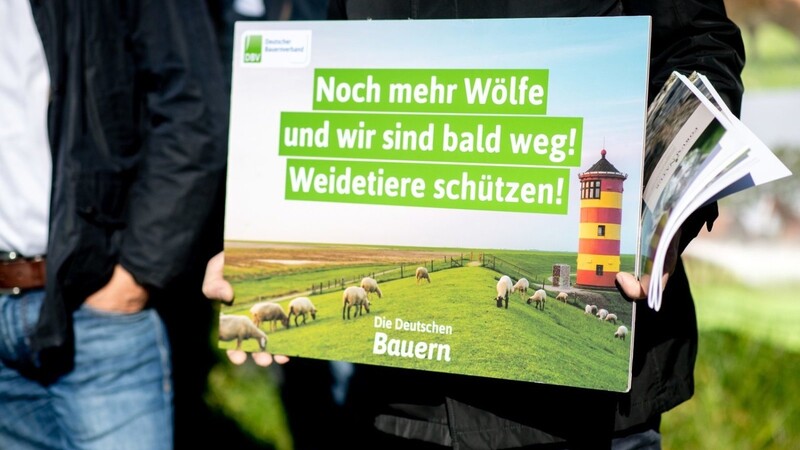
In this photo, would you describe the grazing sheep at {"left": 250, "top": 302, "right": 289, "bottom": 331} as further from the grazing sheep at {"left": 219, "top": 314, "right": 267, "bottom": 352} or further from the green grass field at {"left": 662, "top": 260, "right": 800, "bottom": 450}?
the green grass field at {"left": 662, "top": 260, "right": 800, "bottom": 450}

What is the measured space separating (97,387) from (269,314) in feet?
2.09

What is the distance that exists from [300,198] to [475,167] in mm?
302

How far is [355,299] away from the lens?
1.43 m

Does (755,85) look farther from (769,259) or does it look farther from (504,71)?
(504,71)

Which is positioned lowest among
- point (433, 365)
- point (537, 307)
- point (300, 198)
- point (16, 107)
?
point (433, 365)

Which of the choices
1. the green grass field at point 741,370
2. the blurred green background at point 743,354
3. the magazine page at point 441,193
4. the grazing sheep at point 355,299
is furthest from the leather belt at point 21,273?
the green grass field at point 741,370

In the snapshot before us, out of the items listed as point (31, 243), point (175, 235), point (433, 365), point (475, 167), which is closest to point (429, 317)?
point (433, 365)

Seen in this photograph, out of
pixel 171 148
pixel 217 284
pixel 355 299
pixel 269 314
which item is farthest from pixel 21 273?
pixel 355 299

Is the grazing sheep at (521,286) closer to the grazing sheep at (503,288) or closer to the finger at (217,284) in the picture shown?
the grazing sheep at (503,288)

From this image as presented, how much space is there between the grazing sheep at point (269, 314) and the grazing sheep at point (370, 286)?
16 cm

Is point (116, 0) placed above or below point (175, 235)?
above

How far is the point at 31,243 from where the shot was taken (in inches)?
75.1

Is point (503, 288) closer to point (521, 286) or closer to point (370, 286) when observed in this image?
point (521, 286)

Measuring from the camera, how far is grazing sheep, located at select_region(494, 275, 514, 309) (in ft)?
4.39
